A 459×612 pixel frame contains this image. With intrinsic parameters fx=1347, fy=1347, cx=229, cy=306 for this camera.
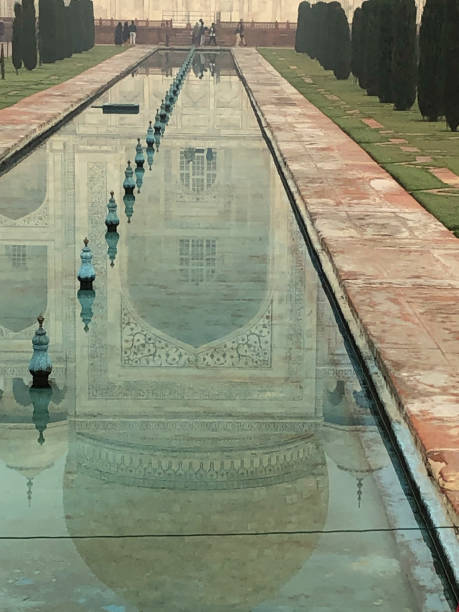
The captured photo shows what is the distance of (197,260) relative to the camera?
11836 millimetres

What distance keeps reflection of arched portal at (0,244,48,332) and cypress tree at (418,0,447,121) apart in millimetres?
13714

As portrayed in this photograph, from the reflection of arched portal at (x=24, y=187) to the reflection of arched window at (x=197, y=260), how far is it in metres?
2.13

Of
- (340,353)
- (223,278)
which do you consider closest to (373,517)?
(340,353)

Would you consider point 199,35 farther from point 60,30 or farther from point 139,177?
point 139,177

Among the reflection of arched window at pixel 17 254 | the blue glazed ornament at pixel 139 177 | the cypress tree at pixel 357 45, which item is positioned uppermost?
the cypress tree at pixel 357 45

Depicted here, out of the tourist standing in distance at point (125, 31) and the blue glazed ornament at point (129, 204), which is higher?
the blue glazed ornament at point (129, 204)

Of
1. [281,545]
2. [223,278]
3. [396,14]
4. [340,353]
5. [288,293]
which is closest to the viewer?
[281,545]

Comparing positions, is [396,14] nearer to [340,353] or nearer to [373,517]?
[340,353]

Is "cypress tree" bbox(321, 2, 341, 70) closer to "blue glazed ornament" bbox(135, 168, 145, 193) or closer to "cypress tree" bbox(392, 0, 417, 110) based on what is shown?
"cypress tree" bbox(392, 0, 417, 110)

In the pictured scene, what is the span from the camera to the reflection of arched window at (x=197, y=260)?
36.5 feet

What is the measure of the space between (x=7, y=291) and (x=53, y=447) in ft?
12.6

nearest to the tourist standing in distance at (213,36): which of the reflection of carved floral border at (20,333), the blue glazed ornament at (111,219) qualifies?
the blue glazed ornament at (111,219)

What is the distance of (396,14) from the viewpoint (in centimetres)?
2753

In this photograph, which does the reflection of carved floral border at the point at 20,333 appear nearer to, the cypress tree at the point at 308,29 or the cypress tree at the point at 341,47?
the cypress tree at the point at 341,47
